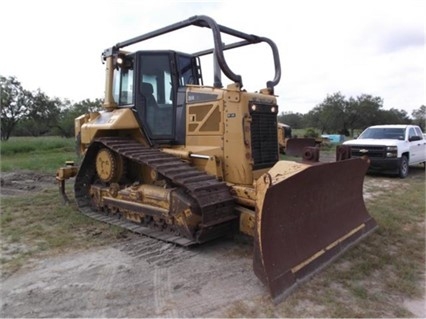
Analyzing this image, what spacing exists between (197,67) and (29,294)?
4.40 meters

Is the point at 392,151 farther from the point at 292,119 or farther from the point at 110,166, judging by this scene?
the point at 292,119

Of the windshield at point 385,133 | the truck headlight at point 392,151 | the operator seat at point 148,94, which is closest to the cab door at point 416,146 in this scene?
the windshield at point 385,133

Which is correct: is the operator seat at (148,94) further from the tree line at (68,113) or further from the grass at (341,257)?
the tree line at (68,113)

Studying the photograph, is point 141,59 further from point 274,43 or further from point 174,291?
point 174,291

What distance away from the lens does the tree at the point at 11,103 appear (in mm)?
31984

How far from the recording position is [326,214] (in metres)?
4.66

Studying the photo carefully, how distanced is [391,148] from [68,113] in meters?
37.9

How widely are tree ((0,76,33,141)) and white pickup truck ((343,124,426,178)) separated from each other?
2864 centimetres

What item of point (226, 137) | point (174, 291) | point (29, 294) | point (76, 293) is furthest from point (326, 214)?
point (29, 294)

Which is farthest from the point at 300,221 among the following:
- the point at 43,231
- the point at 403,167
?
the point at 403,167

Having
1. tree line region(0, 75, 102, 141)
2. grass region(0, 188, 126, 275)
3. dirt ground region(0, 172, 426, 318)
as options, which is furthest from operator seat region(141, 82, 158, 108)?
tree line region(0, 75, 102, 141)

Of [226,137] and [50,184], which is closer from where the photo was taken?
[226,137]

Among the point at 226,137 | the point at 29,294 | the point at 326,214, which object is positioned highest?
the point at 226,137

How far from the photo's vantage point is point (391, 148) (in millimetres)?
12023
